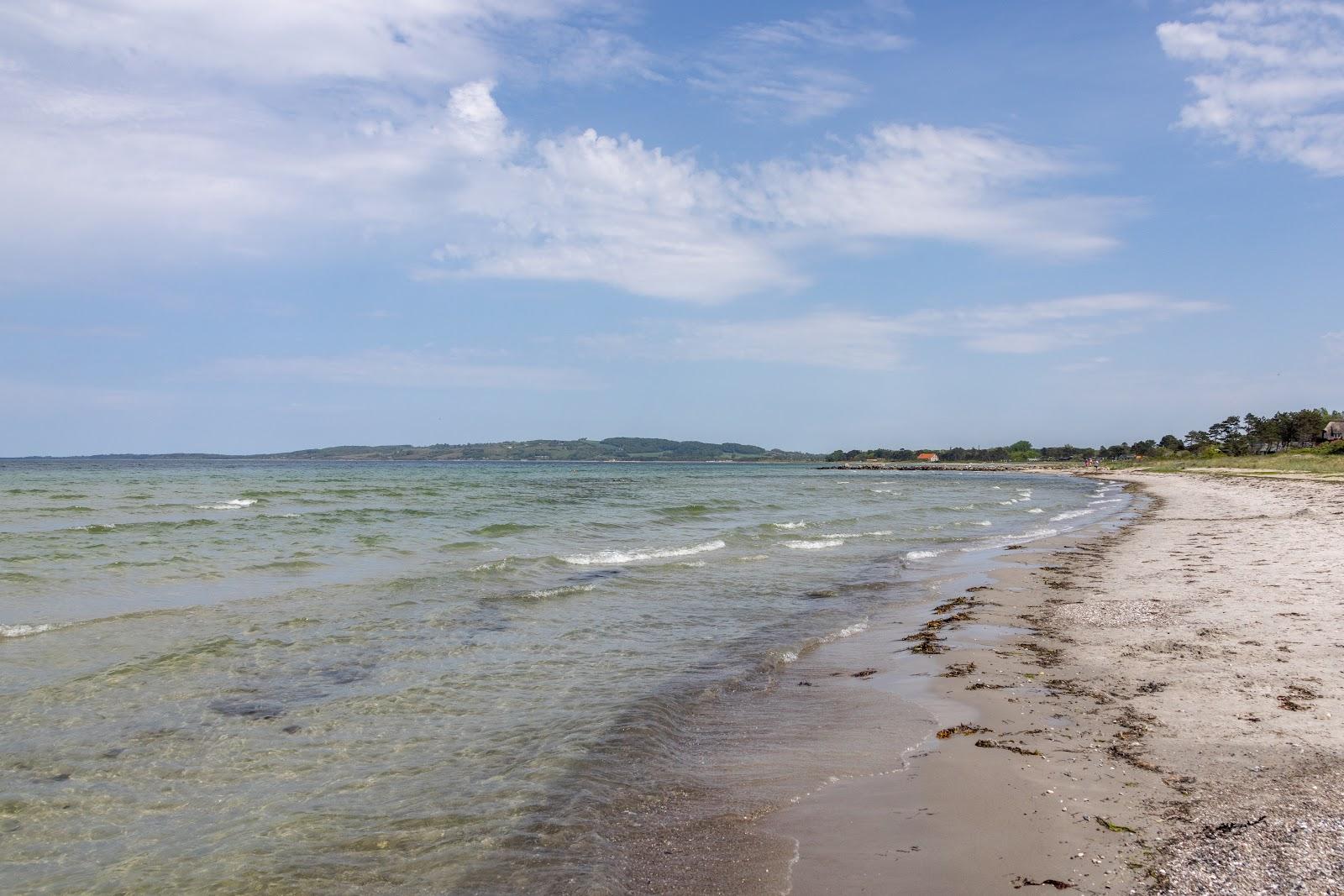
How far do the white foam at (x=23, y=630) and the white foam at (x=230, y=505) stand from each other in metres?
24.3

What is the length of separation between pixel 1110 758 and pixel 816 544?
18.7m

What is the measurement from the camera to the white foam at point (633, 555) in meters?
20.4

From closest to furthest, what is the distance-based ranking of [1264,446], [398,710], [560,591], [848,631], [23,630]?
1. [398,710]
2. [23,630]
3. [848,631]
4. [560,591]
5. [1264,446]

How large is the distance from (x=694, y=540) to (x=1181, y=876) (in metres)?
21.2

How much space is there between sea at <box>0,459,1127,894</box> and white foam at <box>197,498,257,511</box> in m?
13.5

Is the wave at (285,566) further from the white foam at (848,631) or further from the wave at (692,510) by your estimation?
the wave at (692,510)

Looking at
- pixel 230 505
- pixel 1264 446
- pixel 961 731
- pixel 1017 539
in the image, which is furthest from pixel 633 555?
pixel 1264 446

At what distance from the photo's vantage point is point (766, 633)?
12.3 m

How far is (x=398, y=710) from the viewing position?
8.32 m

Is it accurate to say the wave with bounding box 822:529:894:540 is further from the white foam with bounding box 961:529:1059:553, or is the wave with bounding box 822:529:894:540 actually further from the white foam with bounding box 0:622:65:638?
the white foam with bounding box 0:622:65:638

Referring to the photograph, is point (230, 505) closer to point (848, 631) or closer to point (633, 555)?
point (633, 555)

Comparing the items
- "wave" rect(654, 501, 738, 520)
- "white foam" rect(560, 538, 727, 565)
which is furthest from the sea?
"wave" rect(654, 501, 738, 520)

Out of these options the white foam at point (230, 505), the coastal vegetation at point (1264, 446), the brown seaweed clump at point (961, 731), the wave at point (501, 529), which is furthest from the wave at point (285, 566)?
the coastal vegetation at point (1264, 446)

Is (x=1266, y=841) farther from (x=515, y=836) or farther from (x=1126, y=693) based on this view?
(x=515, y=836)
